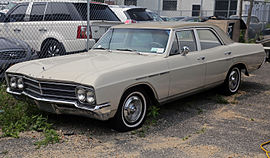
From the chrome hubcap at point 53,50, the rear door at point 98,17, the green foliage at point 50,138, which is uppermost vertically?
the rear door at point 98,17

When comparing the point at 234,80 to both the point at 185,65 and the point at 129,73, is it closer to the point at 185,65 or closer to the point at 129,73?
the point at 185,65

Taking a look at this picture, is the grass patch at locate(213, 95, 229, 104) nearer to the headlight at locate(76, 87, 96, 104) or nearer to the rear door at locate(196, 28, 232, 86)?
the rear door at locate(196, 28, 232, 86)

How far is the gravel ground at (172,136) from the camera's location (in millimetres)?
4152

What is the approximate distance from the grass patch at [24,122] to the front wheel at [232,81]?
366 cm

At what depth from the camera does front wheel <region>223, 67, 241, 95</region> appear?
682 cm

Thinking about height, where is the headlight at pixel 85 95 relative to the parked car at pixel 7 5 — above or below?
below

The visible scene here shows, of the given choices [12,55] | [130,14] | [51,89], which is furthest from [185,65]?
[130,14]

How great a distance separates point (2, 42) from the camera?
7.23m

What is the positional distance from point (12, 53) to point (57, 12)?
82.8 inches

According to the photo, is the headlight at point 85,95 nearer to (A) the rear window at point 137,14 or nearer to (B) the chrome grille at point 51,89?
(B) the chrome grille at point 51,89

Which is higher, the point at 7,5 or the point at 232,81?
the point at 7,5

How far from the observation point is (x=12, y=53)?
704 cm

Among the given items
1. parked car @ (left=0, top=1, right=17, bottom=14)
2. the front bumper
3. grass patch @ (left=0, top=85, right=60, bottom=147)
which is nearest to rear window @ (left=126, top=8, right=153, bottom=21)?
parked car @ (left=0, top=1, right=17, bottom=14)

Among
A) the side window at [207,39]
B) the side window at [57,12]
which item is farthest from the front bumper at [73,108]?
the side window at [57,12]
